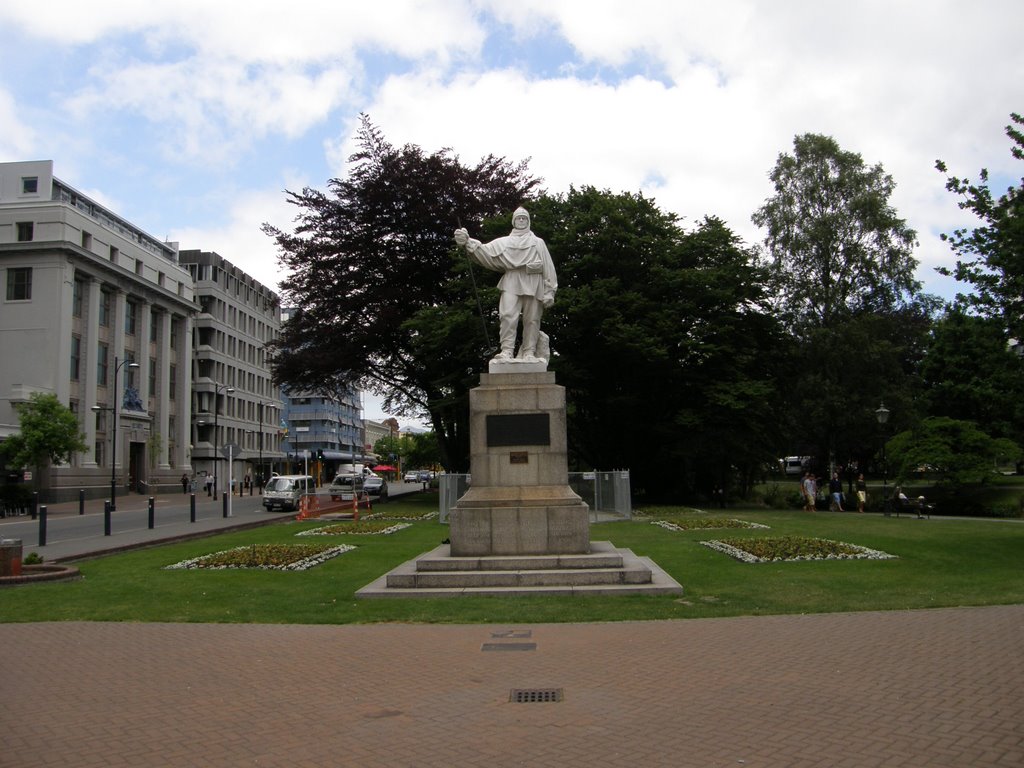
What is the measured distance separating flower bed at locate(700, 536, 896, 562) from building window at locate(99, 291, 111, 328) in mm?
53983

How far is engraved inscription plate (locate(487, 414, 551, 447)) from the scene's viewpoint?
537 inches

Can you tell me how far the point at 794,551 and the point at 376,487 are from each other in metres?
42.2

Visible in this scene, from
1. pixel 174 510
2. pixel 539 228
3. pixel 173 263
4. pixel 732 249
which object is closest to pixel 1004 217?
pixel 732 249

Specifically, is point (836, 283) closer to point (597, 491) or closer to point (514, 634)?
point (597, 491)

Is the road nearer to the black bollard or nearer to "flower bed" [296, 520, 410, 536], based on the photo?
the black bollard

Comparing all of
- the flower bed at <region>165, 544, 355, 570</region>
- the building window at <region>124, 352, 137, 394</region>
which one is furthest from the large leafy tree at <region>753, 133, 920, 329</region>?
the building window at <region>124, 352, 137, 394</region>

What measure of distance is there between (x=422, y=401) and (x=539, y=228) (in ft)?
42.8

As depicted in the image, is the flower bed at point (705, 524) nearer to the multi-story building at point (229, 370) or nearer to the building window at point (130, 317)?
the building window at point (130, 317)

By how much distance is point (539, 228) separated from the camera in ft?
118

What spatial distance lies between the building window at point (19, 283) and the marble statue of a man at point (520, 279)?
49.1 metres

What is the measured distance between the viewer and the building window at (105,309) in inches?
2345

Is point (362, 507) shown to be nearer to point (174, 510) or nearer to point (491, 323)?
point (174, 510)

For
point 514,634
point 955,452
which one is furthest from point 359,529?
point 955,452

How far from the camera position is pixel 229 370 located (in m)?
85.7
